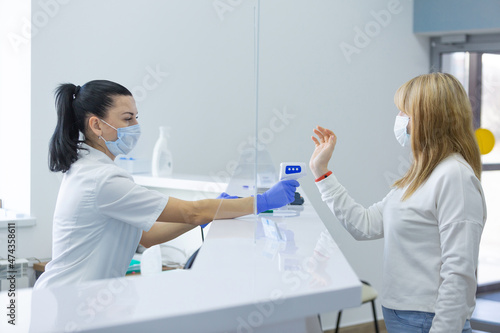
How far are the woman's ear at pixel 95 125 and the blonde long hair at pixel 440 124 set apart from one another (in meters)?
0.88

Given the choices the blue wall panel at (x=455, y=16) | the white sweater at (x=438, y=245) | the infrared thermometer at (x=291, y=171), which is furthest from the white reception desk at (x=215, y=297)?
the blue wall panel at (x=455, y=16)

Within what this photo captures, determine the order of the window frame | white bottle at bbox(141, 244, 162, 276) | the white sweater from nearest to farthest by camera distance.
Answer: the white sweater, white bottle at bbox(141, 244, 162, 276), the window frame

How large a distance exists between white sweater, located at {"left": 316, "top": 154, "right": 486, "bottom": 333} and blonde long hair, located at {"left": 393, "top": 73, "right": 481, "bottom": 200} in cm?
3

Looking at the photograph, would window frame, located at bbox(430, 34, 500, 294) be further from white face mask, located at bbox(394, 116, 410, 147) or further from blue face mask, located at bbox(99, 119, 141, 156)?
blue face mask, located at bbox(99, 119, 141, 156)

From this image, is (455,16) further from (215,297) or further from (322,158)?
(215,297)

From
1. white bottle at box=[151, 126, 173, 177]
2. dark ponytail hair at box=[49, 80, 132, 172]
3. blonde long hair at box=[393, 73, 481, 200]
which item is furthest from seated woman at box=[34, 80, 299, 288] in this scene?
white bottle at box=[151, 126, 173, 177]

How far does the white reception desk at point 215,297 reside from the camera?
843mm

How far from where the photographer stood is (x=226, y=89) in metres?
3.33

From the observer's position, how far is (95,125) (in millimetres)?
1603

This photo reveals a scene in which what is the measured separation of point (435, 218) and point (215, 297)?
66 centimetres

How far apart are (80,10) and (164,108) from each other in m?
0.70

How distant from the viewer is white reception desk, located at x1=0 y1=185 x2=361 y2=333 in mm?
843

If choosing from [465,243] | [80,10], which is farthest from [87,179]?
[80,10]

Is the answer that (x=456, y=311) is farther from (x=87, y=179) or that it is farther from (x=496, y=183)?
(x=496, y=183)
